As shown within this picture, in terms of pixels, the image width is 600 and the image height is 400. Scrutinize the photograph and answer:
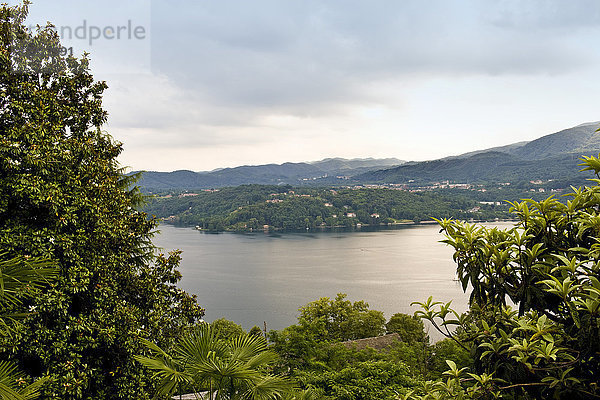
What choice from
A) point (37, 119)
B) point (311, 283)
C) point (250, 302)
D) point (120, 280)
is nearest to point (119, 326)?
point (120, 280)

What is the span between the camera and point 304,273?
4459 cm

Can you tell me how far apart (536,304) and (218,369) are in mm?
2732

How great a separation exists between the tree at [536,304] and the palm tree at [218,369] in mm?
1961

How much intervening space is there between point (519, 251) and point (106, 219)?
6.39 m

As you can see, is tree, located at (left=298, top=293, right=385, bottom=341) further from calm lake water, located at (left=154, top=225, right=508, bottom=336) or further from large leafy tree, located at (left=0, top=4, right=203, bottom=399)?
large leafy tree, located at (left=0, top=4, right=203, bottom=399)

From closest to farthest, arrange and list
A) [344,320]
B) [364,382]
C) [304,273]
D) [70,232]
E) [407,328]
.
→ 1. [70,232]
2. [364,382]
3. [407,328]
4. [344,320]
5. [304,273]

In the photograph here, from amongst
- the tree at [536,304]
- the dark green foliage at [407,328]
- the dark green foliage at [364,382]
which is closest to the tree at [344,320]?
the dark green foliage at [407,328]

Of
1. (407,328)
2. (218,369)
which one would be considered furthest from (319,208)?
(218,369)

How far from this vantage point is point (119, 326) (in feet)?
21.5

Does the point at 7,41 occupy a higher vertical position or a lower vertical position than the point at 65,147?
higher

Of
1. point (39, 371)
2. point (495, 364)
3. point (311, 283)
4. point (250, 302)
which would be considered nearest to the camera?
point (495, 364)

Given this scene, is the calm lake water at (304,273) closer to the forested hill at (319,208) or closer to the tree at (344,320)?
the tree at (344,320)

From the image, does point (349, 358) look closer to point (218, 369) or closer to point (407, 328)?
point (407, 328)

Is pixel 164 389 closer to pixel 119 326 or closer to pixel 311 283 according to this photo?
pixel 119 326
